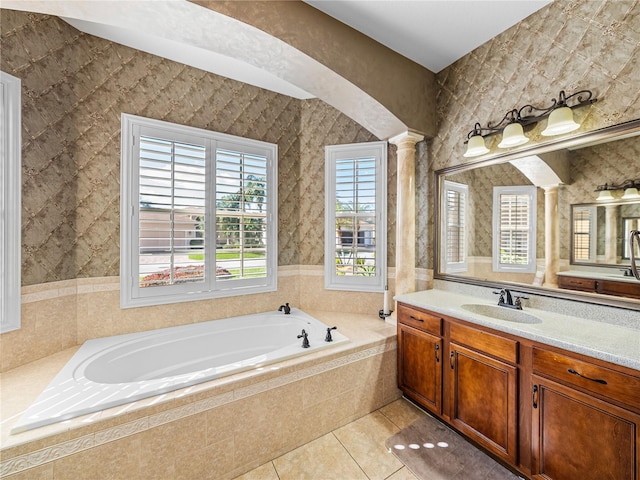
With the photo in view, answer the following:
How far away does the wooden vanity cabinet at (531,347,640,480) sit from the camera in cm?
113

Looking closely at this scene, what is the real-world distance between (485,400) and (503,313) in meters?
0.63

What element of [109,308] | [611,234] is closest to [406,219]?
[611,234]

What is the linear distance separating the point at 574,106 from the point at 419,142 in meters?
1.21

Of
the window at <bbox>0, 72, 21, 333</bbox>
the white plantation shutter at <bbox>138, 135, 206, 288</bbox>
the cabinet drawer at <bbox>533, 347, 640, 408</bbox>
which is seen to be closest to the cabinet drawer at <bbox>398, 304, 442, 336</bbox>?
the cabinet drawer at <bbox>533, 347, 640, 408</bbox>

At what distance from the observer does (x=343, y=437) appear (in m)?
1.90

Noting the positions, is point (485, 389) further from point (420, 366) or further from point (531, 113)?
point (531, 113)

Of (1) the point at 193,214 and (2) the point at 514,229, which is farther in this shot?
(1) the point at 193,214

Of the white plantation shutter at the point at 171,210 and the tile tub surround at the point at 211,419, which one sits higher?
the white plantation shutter at the point at 171,210

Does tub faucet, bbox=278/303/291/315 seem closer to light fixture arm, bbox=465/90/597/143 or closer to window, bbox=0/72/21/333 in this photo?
window, bbox=0/72/21/333

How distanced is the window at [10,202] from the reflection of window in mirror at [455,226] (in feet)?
10.6

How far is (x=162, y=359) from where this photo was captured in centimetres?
224

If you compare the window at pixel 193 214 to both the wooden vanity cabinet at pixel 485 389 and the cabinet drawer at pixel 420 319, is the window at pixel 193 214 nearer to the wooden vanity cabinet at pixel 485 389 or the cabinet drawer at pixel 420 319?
the cabinet drawer at pixel 420 319

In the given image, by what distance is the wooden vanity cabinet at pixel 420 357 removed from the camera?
1.96 metres

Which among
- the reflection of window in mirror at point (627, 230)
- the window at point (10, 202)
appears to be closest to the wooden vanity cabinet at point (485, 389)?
the reflection of window in mirror at point (627, 230)
